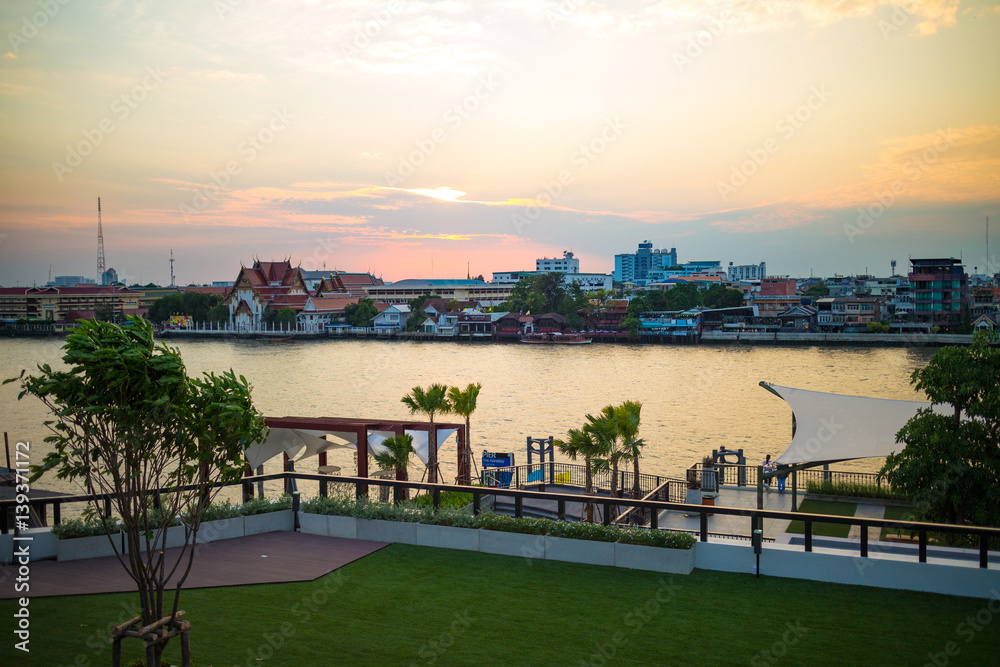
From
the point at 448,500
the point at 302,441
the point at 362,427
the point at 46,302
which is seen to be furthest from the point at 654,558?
the point at 46,302

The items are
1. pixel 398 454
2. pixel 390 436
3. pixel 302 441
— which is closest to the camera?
pixel 398 454

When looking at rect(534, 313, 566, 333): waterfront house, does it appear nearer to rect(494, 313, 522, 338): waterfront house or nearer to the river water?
rect(494, 313, 522, 338): waterfront house

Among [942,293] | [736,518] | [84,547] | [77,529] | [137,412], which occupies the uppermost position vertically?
[942,293]

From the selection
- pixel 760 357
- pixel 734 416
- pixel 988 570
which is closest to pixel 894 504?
pixel 988 570

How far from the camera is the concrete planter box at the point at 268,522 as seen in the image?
995cm

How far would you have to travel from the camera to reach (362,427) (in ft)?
40.4

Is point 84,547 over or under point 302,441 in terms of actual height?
under

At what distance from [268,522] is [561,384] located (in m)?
40.1

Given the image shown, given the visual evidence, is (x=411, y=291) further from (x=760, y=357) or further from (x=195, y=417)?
(x=195, y=417)

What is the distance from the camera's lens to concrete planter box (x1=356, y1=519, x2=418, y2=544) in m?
9.62

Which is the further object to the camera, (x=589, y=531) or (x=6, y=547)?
(x=589, y=531)

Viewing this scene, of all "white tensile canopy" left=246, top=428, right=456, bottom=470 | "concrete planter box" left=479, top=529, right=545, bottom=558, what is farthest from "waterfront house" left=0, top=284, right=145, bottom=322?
"concrete planter box" left=479, top=529, right=545, bottom=558

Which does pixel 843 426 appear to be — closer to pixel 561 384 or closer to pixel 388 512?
pixel 388 512

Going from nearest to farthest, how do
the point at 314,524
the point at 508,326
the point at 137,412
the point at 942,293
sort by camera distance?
Result: the point at 137,412 → the point at 314,524 → the point at 942,293 → the point at 508,326
